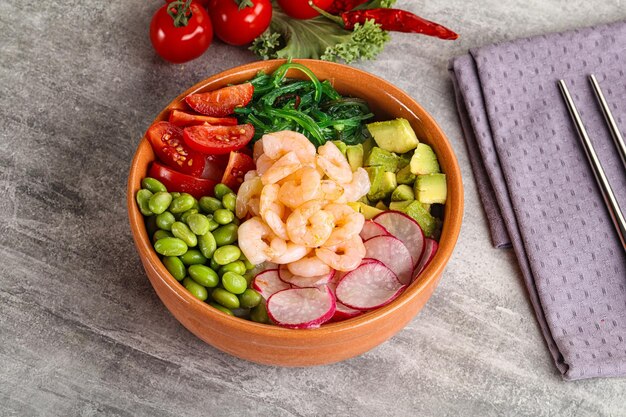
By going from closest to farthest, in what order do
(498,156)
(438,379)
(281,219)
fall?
1. (281,219)
2. (438,379)
3. (498,156)

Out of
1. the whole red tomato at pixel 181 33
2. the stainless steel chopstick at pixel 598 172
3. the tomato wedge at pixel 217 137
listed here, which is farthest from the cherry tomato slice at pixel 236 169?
the stainless steel chopstick at pixel 598 172

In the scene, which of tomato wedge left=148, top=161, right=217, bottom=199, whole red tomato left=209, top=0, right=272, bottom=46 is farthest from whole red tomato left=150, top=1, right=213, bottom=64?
tomato wedge left=148, top=161, right=217, bottom=199

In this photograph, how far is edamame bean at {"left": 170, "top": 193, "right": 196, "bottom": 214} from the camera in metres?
2.83

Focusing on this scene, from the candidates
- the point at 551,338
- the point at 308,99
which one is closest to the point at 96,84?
the point at 308,99

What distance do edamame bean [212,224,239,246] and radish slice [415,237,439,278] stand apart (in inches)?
26.8

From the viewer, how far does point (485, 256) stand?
3.30m

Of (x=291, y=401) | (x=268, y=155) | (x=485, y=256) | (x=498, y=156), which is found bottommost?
(x=291, y=401)

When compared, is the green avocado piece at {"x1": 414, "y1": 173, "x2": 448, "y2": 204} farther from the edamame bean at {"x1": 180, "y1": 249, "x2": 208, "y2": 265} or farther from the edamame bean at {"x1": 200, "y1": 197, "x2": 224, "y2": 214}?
the edamame bean at {"x1": 180, "y1": 249, "x2": 208, "y2": 265}

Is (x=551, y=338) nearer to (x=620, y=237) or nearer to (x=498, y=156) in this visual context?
(x=620, y=237)

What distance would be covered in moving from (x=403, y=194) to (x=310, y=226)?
503mm

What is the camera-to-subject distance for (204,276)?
272 centimetres

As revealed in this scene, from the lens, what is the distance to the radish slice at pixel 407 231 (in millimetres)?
2893

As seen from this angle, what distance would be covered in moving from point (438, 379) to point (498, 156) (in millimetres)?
1065

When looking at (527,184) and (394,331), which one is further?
(527,184)
